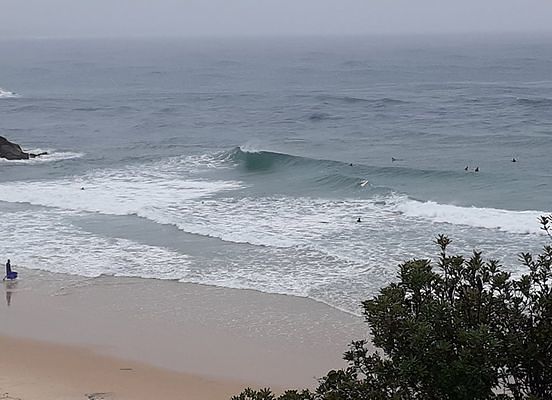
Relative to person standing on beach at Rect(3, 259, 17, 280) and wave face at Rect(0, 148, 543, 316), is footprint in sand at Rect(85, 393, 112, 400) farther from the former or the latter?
person standing on beach at Rect(3, 259, 17, 280)

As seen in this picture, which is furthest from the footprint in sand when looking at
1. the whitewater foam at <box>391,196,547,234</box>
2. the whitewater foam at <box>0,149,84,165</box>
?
the whitewater foam at <box>0,149,84,165</box>

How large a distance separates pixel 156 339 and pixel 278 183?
50.5 ft

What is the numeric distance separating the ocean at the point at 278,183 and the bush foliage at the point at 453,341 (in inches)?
369

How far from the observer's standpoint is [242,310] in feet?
51.1

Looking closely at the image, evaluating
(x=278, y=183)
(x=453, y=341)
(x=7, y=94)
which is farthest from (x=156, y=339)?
(x=7, y=94)

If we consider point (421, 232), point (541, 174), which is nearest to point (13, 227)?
point (421, 232)

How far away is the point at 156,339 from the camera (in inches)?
563

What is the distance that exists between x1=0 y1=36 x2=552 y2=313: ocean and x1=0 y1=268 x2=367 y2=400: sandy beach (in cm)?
87

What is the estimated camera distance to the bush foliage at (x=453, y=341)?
5441 millimetres

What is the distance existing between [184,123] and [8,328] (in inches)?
1280

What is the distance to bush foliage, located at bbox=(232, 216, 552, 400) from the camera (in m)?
5.44

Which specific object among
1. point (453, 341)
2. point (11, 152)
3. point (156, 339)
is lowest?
point (156, 339)

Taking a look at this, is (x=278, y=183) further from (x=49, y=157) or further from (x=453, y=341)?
(x=453, y=341)

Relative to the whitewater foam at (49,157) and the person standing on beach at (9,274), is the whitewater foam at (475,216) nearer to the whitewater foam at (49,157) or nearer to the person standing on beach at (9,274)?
the person standing on beach at (9,274)
